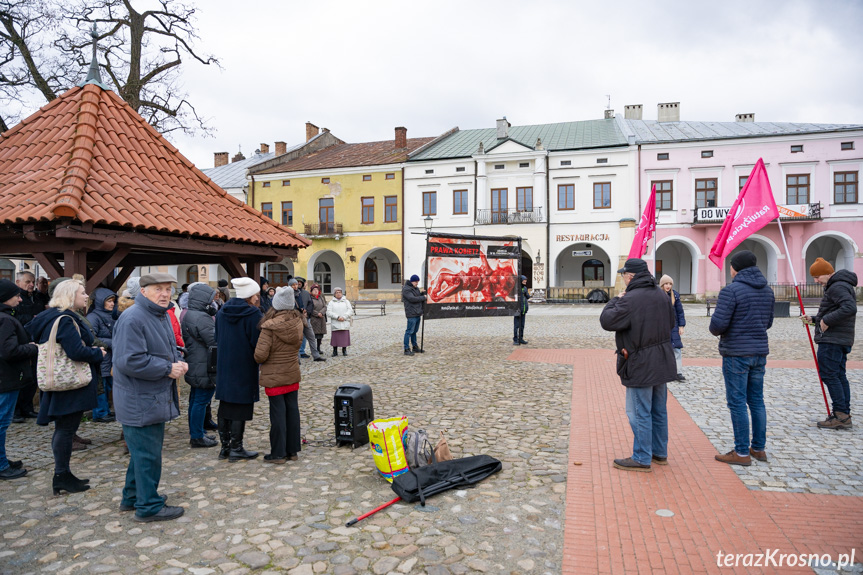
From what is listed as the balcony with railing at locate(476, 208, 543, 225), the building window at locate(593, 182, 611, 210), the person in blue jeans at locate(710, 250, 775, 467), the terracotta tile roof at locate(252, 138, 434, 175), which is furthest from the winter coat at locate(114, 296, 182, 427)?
the terracotta tile roof at locate(252, 138, 434, 175)

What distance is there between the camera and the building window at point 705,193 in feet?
107

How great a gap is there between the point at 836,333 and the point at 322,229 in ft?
117

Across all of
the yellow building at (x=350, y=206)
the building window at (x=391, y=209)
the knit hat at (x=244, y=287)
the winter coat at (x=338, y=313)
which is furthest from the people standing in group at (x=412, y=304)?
the building window at (x=391, y=209)

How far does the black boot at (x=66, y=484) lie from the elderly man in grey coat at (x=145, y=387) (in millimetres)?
711

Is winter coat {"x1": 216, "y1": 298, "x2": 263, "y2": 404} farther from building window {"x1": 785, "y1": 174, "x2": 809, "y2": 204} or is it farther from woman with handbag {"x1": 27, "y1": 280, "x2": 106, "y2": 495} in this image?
building window {"x1": 785, "y1": 174, "x2": 809, "y2": 204}

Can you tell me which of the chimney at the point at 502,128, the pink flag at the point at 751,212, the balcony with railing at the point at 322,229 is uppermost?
the chimney at the point at 502,128

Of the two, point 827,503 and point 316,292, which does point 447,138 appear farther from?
point 827,503

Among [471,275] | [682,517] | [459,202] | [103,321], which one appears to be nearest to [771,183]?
[459,202]

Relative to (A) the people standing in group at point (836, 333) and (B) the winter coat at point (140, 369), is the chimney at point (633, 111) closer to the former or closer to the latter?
(A) the people standing in group at point (836, 333)

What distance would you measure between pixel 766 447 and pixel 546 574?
11.5ft

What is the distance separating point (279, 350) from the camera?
5297 mm

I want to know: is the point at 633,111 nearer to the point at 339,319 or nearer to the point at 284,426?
the point at 339,319

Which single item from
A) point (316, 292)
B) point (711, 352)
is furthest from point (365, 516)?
point (711, 352)

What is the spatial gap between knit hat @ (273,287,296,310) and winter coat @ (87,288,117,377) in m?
2.83
